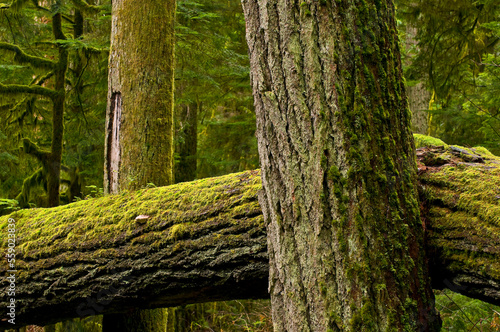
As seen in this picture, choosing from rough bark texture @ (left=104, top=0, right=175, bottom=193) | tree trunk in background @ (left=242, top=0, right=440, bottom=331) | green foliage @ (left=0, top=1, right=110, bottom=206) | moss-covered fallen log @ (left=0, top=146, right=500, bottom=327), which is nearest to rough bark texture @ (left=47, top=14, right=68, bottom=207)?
green foliage @ (left=0, top=1, right=110, bottom=206)

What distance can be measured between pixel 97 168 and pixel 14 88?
2359 millimetres

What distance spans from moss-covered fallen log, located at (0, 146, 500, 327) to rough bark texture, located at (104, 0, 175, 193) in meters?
0.64

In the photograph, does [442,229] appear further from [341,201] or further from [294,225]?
[294,225]

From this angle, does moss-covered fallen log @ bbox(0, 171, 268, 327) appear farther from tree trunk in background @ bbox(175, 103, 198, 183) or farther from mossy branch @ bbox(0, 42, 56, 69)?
tree trunk in background @ bbox(175, 103, 198, 183)

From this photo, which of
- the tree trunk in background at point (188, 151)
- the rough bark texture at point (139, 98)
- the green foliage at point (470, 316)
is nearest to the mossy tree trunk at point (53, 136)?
the tree trunk in background at point (188, 151)

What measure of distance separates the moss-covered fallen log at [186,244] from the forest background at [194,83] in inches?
160

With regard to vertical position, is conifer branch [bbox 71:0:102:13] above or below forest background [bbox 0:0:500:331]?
above

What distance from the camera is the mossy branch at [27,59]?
23.0 feet

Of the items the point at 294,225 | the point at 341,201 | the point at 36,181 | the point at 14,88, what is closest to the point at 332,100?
the point at 341,201

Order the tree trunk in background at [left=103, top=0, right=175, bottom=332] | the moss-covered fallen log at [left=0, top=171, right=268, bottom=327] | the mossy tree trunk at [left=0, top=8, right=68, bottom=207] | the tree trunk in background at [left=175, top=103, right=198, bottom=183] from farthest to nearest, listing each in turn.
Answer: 1. the tree trunk in background at [left=175, top=103, right=198, bottom=183]
2. the mossy tree trunk at [left=0, top=8, right=68, bottom=207]
3. the tree trunk in background at [left=103, top=0, right=175, bottom=332]
4. the moss-covered fallen log at [left=0, top=171, right=268, bottom=327]

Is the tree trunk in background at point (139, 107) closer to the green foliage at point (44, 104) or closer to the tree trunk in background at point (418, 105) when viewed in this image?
Answer: the green foliage at point (44, 104)

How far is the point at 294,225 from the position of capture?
1.80m

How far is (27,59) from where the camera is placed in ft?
23.8

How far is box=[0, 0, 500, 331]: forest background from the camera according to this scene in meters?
6.83
